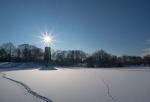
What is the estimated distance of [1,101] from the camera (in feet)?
29.6

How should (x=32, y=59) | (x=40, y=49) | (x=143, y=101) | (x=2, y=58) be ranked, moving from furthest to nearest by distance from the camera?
(x=40, y=49), (x=32, y=59), (x=2, y=58), (x=143, y=101)

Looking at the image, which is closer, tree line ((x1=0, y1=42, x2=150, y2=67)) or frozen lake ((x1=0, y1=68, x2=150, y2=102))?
frozen lake ((x1=0, y1=68, x2=150, y2=102))

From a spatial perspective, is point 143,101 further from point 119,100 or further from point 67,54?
point 67,54

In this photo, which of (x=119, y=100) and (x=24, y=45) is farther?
(x=24, y=45)

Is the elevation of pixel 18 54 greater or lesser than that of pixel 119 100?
greater

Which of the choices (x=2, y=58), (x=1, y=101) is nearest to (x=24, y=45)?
(x=2, y=58)

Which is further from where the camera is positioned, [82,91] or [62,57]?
[62,57]

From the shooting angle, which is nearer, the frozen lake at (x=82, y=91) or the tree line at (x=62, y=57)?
the frozen lake at (x=82, y=91)

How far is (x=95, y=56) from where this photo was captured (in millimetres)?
112750

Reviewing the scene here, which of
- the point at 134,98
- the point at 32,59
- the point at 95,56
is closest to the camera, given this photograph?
the point at 134,98

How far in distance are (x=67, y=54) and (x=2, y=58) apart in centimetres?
3835

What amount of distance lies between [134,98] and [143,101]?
0.69 m

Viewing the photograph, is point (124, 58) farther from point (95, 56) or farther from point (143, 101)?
point (143, 101)

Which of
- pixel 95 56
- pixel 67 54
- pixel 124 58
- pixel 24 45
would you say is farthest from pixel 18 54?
pixel 124 58
